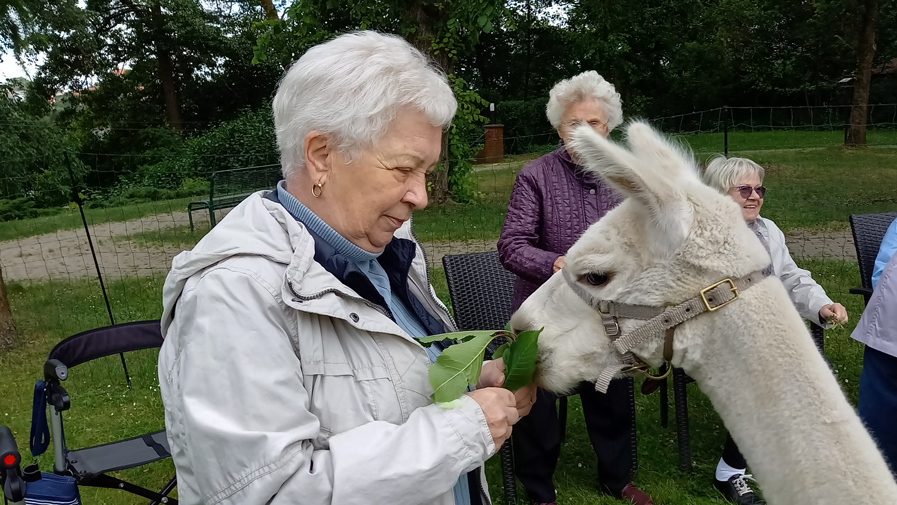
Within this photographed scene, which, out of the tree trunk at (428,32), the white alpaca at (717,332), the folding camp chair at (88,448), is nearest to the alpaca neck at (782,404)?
the white alpaca at (717,332)

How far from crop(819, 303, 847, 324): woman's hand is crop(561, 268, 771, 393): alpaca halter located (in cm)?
192

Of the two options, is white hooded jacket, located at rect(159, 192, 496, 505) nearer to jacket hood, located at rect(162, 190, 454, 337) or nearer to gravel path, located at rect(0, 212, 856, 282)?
jacket hood, located at rect(162, 190, 454, 337)

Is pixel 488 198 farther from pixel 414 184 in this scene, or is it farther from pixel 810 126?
pixel 414 184

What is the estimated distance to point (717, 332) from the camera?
162 centimetres

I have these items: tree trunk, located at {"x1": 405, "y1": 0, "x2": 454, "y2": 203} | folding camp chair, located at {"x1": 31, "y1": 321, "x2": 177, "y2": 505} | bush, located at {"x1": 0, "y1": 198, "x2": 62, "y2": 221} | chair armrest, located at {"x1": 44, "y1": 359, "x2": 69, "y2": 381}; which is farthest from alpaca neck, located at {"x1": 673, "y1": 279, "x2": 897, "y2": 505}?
bush, located at {"x1": 0, "y1": 198, "x2": 62, "y2": 221}

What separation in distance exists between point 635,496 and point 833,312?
1.44 metres

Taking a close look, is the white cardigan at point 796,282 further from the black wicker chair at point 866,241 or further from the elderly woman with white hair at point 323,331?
the elderly woman with white hair at point 323,331

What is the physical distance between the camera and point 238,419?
1.12m

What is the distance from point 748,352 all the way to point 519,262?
1.42 metres

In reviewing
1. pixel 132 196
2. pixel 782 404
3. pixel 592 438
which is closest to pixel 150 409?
pixel 592 438

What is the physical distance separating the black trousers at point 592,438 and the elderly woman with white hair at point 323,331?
1.63 m

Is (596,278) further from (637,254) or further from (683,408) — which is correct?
(683,408)

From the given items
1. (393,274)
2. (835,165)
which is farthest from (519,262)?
(835,165)

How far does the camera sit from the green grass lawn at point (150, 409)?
359cm
